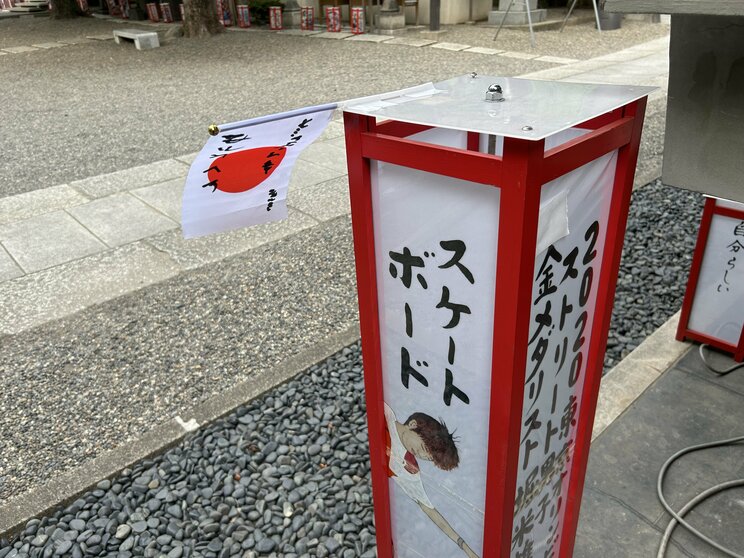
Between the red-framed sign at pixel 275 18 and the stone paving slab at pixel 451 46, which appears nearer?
the stone paving slab at pixel 451 46

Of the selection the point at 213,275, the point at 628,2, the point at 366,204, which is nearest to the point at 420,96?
the point at 366,204

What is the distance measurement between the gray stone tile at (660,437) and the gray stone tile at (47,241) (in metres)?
4.48

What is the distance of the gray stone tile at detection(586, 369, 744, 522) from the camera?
273 centimetres

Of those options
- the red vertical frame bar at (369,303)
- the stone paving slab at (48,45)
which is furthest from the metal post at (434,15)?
the red vertical frame bar at (369,303)

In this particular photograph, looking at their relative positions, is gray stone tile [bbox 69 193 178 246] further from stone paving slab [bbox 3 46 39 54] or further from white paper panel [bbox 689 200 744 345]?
stone paving slab [bbox 3 46 39 54]

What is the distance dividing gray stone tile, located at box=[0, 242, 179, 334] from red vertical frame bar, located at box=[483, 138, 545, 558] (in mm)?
3778

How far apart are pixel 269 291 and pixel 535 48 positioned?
12.1m

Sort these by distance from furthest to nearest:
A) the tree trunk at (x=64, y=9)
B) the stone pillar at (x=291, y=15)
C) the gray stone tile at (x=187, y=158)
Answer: the tree trunk at (x=64, y=9) < the stone pillar at (x=291, y=15) < the gray stone tile at (x=187, y=158)

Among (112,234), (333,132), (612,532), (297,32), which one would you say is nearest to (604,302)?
(612,532)

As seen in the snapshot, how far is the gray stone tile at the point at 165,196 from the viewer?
5898 millimetres

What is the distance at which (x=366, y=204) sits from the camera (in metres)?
1.51

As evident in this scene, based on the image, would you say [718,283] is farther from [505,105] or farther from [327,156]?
[327,156]

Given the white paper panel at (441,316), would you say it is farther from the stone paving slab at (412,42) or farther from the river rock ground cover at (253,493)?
the stone paving slab at (412,42)

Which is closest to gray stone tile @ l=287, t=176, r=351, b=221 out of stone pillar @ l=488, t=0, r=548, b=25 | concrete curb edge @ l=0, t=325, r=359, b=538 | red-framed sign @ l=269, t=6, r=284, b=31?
concrete curb edge @ l=0, t=325, r=359, b=538
